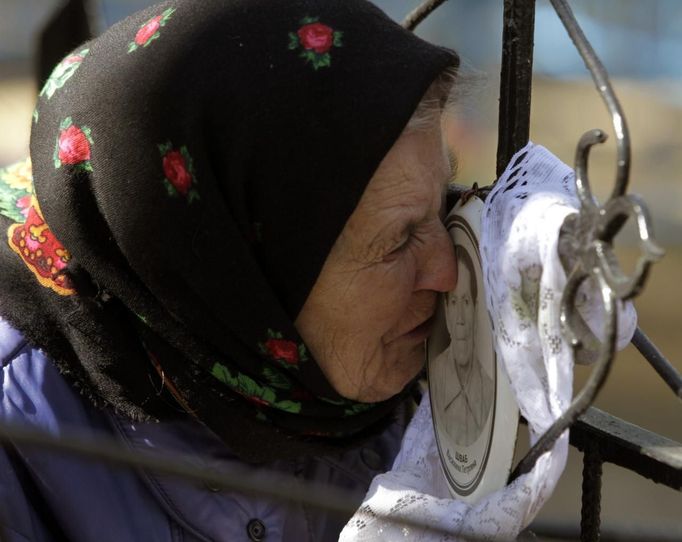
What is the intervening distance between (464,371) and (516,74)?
18.9 inches

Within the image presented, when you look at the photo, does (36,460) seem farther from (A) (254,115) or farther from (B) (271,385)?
(A) (254,115)

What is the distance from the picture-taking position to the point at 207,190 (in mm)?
1622

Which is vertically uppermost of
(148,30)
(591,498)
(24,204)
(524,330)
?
(148,30)

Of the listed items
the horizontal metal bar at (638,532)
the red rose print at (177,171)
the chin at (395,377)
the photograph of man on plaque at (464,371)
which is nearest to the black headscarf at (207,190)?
the red rose print at (177,171)

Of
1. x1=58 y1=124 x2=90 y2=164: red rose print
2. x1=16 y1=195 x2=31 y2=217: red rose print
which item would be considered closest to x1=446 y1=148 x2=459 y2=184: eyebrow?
x1=58 y1=124 x2=90 y2=164: red rose print

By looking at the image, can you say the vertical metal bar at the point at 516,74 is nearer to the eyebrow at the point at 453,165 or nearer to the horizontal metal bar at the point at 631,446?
the eyebrow at the point at 453,165

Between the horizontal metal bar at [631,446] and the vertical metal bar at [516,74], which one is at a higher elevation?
the vertical metal bar at [516,74]

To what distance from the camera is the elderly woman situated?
1631 mm

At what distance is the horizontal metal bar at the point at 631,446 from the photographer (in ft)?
4.78

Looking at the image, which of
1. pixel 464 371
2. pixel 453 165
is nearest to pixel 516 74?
pixel 453 165

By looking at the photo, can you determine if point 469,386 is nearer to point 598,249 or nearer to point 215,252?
point 215,252

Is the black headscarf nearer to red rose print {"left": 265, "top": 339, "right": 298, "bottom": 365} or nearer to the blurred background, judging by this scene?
red rose print {"left": 265, "top": 339, "right": 298, "bottom": 365}

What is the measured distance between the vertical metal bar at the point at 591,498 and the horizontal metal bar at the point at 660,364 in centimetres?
16

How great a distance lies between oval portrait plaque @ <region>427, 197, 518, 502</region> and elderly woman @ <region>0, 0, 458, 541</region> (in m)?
0.05
